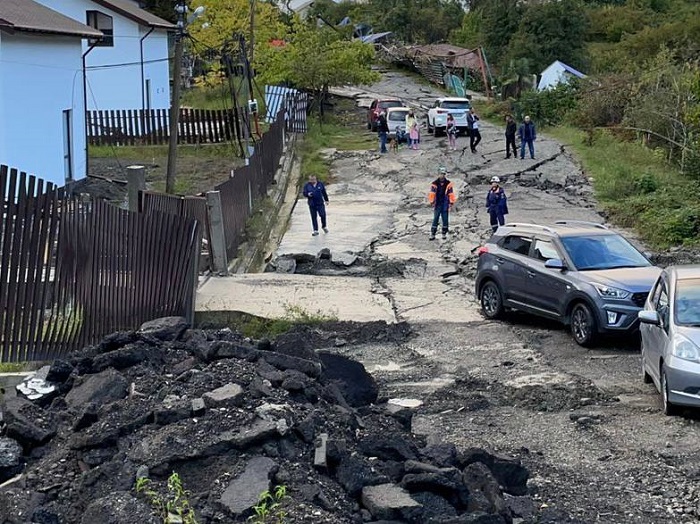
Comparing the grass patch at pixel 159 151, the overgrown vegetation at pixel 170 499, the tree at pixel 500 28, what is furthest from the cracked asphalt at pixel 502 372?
the tree at pixel 500 28

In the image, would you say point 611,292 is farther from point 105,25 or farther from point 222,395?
point 105,25

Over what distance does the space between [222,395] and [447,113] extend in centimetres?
3734

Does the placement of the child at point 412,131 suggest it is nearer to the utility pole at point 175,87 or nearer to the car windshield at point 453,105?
the car windshield at point 453,105

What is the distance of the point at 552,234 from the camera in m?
15.6

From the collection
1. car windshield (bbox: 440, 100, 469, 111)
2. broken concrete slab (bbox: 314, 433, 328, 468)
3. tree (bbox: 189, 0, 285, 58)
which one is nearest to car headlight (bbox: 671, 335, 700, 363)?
broken concrete slab (bbox: 314, 433, 328, 468)

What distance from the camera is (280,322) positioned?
49.3 ft

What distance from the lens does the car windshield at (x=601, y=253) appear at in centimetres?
1493

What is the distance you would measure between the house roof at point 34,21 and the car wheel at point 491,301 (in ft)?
39.5

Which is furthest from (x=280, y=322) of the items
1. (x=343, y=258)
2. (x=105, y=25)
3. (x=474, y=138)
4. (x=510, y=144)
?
(x=105, y=25)

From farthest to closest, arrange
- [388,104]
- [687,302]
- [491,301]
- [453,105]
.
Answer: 1. [388,104]
2. [453,105]
3. [491,301]
4. [687,302]

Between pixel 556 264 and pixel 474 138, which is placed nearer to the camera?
pixel 556 264

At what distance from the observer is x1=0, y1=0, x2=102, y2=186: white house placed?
78.6 ft

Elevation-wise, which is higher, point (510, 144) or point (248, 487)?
point (510, 144)

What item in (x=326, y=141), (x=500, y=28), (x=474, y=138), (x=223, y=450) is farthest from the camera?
(x=500, y=28)
